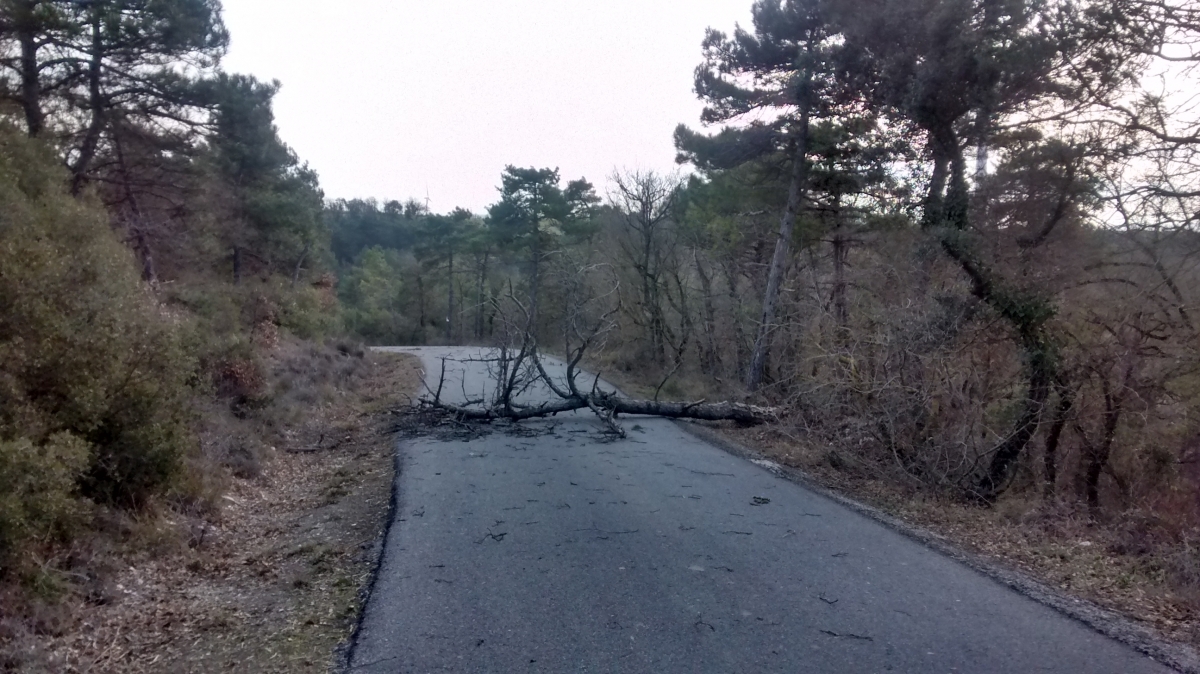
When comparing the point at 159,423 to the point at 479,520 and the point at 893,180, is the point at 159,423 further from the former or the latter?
the point at 893,180

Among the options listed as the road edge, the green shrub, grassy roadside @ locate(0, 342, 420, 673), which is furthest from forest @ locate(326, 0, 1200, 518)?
the green shrub

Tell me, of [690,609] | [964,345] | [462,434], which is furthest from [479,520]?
[964,345]

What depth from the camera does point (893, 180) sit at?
18266mm

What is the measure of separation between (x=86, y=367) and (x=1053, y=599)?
8.40 m

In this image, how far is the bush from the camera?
7031mm

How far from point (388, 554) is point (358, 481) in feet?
13.2

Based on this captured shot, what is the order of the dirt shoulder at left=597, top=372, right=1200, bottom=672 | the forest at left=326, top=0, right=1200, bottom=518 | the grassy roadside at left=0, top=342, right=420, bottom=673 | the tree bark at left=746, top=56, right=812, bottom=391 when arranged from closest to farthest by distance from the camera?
the grassy roadside at left=0, top=342, right=420, bottom=673 < the dirt shoulder at left=597, top=372, right=1200, bottom=672 < the forest at left=326, top=0, right=1200, bottom=518 < the tree bark at left=746, top=56, right=812, bottom=391

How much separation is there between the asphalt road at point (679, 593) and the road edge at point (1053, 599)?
127mm

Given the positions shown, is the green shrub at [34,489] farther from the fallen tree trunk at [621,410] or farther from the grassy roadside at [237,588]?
the fallen tree trunk at [621,410]

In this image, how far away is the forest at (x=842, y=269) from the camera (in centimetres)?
800

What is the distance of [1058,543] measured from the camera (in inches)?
324

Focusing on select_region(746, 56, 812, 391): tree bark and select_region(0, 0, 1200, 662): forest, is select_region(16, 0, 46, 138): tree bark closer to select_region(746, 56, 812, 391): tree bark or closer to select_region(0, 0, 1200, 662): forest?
select_region(0, 0, 1200, 662): forest

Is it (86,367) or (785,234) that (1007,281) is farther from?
(86,367)

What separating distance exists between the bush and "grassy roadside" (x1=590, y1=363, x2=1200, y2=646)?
25.6 ft
